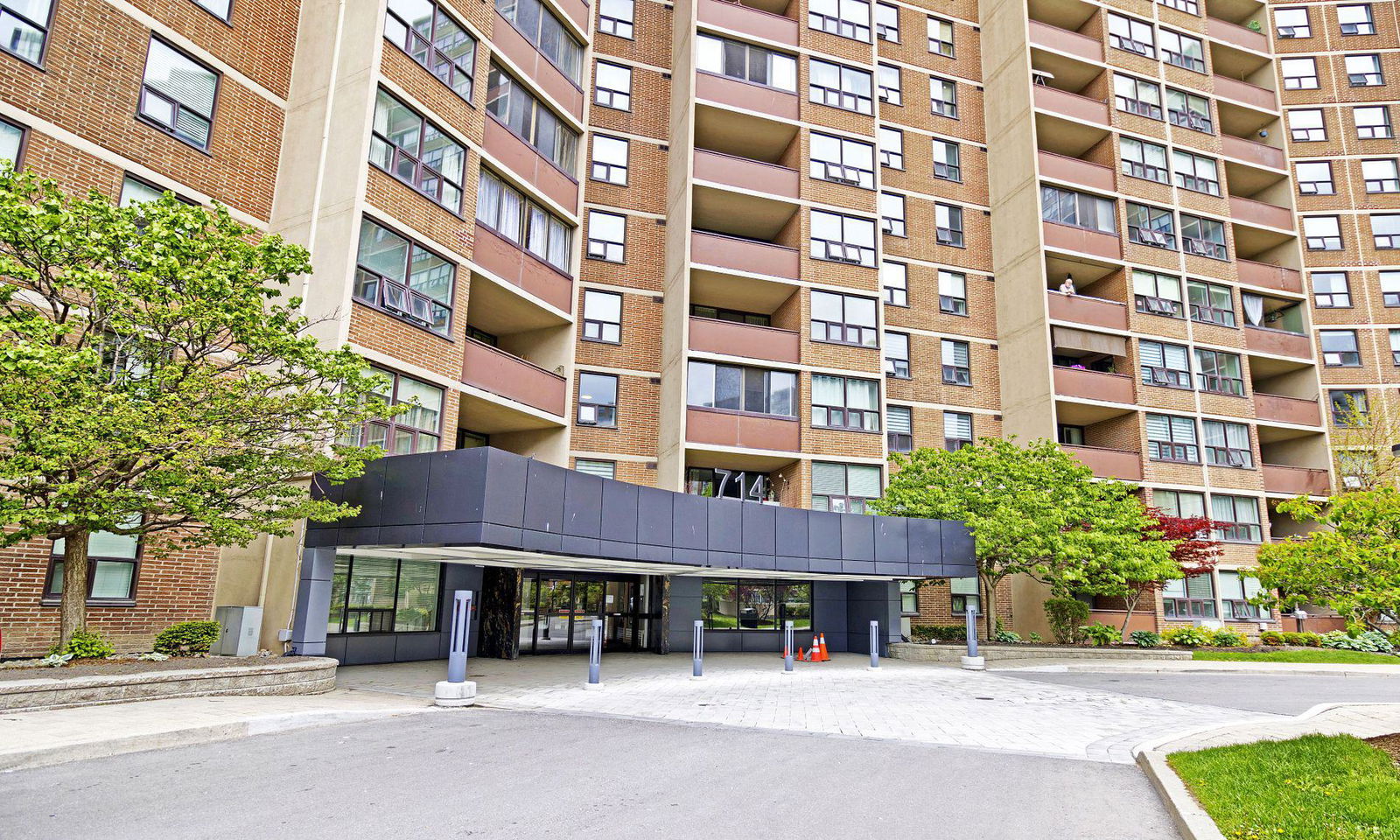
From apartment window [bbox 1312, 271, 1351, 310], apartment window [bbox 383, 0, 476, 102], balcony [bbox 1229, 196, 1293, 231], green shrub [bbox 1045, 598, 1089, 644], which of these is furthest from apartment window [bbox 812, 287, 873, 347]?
apartment window [bbox 1312, 271, 1351, 310]

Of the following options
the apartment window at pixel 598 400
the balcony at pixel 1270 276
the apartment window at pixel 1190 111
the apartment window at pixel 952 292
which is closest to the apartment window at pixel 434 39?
the apartment window at pixel 598 400

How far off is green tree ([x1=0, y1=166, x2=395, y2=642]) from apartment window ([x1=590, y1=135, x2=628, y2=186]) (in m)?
15.8

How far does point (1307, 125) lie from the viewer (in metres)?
39.7

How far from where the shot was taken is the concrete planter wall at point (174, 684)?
10.4 metres

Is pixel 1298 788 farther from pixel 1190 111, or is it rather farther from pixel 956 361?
pixel 1190 111

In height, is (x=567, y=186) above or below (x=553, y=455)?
above

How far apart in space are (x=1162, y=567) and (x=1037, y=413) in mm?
7387

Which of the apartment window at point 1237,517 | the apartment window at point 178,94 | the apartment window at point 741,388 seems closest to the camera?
the apartment window at point 178,94

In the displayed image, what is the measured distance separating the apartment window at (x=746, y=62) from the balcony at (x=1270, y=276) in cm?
2055

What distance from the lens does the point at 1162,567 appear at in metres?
24.7

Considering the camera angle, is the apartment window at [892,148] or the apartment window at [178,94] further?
the apartment window at [892,148]

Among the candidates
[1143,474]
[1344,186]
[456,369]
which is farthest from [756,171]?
[1344,186]

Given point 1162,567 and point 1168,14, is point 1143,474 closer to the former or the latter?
point 1162,567

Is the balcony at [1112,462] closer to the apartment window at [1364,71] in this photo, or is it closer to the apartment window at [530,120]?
the apartment window at [530,120]
